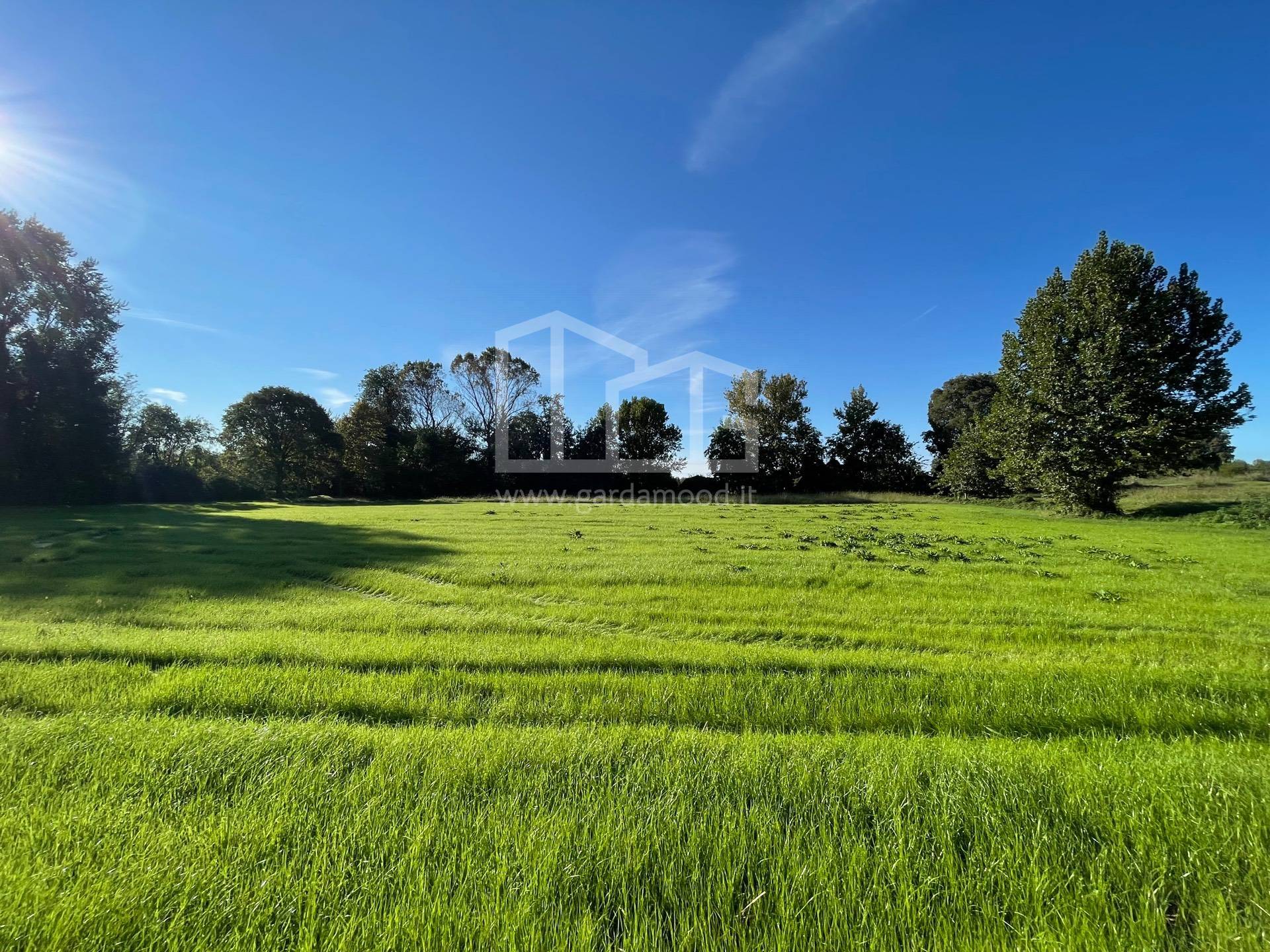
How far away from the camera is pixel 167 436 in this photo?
59625mm

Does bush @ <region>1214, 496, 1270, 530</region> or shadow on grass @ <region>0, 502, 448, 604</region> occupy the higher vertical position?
bush @ <region>1214, 496, 1270, 530</region>

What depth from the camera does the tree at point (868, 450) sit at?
5509cm

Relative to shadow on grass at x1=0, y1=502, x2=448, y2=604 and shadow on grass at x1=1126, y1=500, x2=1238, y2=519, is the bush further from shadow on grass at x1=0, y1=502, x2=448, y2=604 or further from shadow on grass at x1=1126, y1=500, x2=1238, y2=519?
shadow on grass at x1=0, y1=502, x2=448, y2=604

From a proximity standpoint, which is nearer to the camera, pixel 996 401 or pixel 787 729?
pixel 787 729

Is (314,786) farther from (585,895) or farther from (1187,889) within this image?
(1187,889)

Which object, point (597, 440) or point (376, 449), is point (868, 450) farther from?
point (376, 449)

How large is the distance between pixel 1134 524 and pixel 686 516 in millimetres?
21141

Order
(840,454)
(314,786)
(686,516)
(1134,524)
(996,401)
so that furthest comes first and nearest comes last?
(840,454), (996,401), (686,516), (1134,524), (314,786)

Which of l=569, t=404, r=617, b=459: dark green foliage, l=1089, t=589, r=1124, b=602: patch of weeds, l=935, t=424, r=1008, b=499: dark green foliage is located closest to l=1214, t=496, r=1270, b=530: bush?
l=935, t=424, r=1008, b=499: dark green foliage

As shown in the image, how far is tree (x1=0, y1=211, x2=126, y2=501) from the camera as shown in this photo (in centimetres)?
3077

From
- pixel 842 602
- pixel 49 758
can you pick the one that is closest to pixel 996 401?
A: pixel 842 602

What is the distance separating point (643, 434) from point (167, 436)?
2361 inches

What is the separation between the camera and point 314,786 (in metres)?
2.64

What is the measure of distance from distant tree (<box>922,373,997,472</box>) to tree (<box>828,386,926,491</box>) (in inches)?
117
